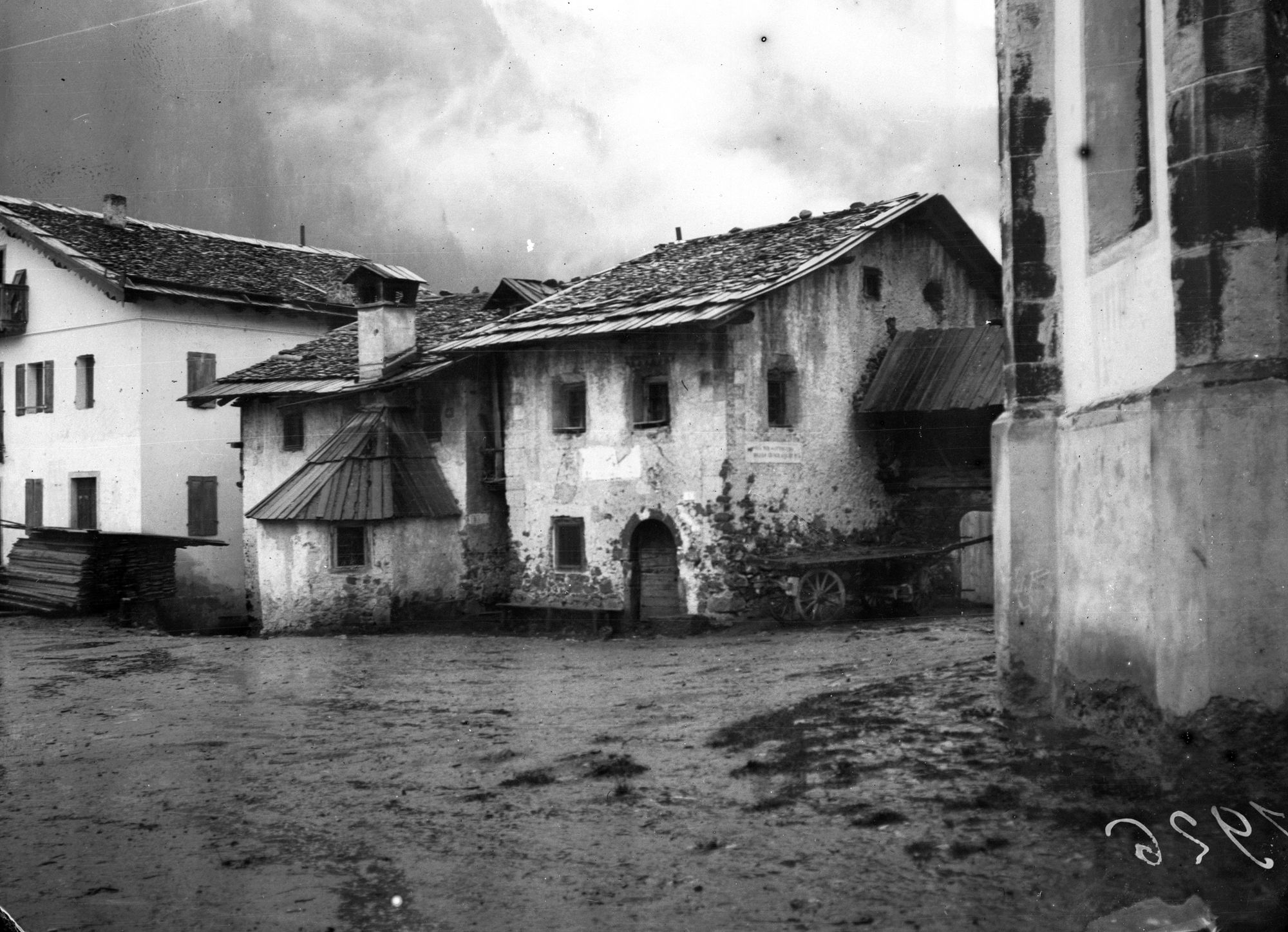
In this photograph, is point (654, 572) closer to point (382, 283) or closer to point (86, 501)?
point (382, 283)

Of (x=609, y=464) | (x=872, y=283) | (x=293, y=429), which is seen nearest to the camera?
(x=609, y=464)

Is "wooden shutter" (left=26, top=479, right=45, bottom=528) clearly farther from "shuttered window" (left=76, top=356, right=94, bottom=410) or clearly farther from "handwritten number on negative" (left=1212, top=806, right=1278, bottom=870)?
"handwritten number on negative" (left=1212, top=806, right=1278, bottom=870)

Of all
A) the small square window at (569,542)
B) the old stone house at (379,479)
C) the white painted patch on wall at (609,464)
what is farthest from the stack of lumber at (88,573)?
the white painted patch on wall at (609,464)

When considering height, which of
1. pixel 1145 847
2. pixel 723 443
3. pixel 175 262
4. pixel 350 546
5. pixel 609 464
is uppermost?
pixel 175 262

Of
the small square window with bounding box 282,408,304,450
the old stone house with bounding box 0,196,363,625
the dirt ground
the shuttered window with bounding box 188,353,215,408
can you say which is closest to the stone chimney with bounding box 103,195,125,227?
the old stone house with bounding box 0,196,363,625

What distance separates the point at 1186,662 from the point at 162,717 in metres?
9.70

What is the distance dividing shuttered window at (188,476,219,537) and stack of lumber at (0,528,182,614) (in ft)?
12.8

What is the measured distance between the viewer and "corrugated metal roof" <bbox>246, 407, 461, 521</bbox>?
77.3 ft

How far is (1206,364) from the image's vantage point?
6.38 meters

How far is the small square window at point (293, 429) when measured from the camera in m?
26.9

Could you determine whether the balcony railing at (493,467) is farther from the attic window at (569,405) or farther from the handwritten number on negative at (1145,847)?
the handwritten number on negative at (1145,847)

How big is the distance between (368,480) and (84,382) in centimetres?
1074

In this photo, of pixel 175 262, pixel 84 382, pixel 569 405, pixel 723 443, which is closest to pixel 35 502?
Answer: pixel 84 382

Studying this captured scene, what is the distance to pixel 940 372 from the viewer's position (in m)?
22.3
